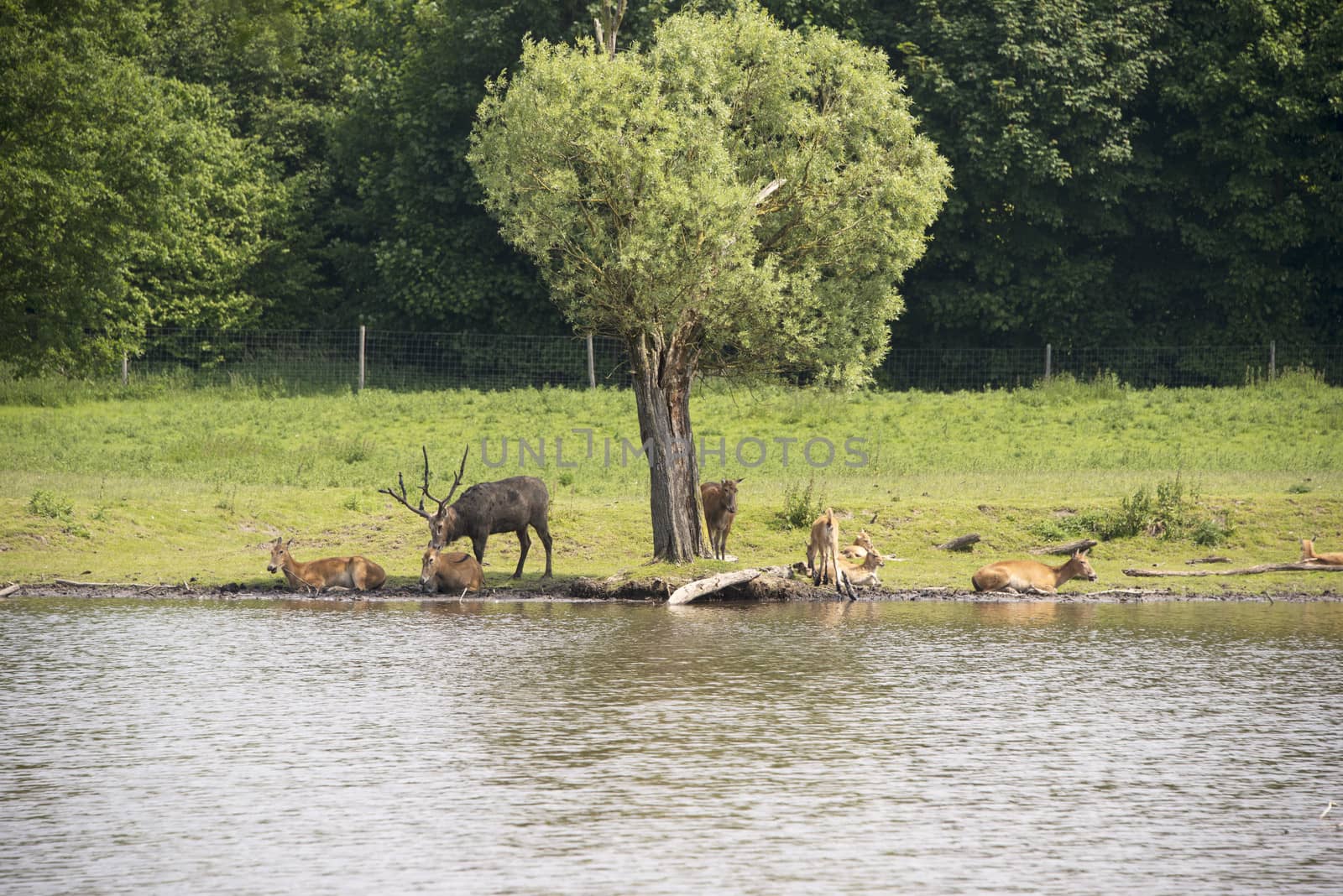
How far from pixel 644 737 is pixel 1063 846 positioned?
13.9 ft

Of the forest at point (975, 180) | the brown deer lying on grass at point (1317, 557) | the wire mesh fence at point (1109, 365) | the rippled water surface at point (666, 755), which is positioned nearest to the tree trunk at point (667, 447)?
the rippled water surface at point (666, 755)

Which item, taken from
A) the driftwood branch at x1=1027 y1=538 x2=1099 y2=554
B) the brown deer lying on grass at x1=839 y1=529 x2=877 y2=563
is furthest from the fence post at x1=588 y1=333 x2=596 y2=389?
the brown deer lying on grass at x1=839 y1=529 x2=877 y2=563

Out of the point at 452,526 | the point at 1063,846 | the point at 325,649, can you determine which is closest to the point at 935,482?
the point at 452,526

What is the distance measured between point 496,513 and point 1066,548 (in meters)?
9.65

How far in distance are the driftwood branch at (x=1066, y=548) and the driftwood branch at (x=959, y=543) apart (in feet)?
3.27

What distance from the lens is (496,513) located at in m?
26.1

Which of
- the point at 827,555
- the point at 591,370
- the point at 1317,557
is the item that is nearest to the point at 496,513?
the point at 827,555

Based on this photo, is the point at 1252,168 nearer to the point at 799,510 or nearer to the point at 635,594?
the point at 799,510

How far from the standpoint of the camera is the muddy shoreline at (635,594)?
946 inches

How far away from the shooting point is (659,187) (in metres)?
23.4

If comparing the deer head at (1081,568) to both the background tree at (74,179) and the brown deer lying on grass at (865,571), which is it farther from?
the background tree at (74,179)

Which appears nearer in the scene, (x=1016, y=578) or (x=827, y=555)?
(x=827, y=555)

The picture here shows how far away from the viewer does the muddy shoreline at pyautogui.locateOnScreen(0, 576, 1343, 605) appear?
78.8ft

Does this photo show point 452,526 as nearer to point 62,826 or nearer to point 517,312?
point 62,826
